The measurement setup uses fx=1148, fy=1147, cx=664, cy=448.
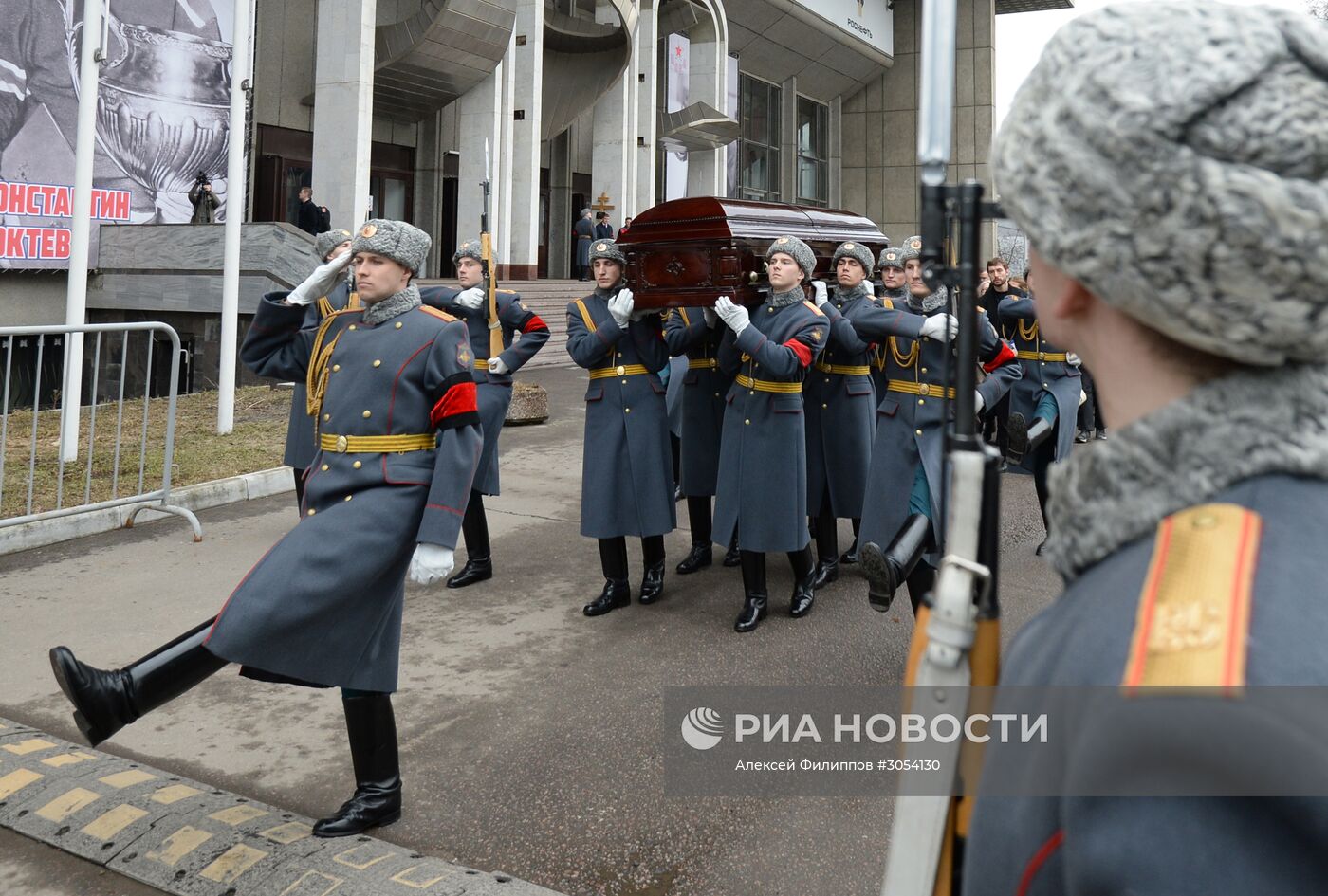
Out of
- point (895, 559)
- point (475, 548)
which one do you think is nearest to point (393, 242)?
point (895, 559)

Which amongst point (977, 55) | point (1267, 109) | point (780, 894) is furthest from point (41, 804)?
point (977, 55)

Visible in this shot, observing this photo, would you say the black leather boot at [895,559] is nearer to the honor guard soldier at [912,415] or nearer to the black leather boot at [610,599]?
the honor guard soldier at [912,415]

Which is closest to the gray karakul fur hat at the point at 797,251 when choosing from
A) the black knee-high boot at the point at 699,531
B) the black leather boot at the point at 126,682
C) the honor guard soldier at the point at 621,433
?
the honor guard soldier at the point at 621,433

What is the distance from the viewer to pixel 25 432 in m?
8.98

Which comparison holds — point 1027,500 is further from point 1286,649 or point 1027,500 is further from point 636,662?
point 1286,649

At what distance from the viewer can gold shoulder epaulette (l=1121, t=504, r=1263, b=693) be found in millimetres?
765

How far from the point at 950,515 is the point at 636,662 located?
378cm

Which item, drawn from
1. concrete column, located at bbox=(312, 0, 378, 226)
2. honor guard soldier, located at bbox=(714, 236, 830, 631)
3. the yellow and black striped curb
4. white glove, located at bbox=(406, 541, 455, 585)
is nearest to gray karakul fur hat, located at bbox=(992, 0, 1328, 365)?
the yellow and black striped curb

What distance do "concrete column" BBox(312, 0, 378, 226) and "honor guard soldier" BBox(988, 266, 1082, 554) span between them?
1232cm

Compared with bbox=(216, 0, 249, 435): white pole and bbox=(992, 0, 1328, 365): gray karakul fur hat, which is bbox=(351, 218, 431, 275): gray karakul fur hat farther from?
bbox=(216, 0, 249, 435): white pole

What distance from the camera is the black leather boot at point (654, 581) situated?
19.2 ft

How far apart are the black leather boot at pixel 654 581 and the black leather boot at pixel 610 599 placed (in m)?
0.10

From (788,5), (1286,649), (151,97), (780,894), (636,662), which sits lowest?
(780,894)

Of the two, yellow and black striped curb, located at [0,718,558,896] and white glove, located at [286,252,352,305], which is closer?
yellow and black striped curb, located at [0,718,558,896]
